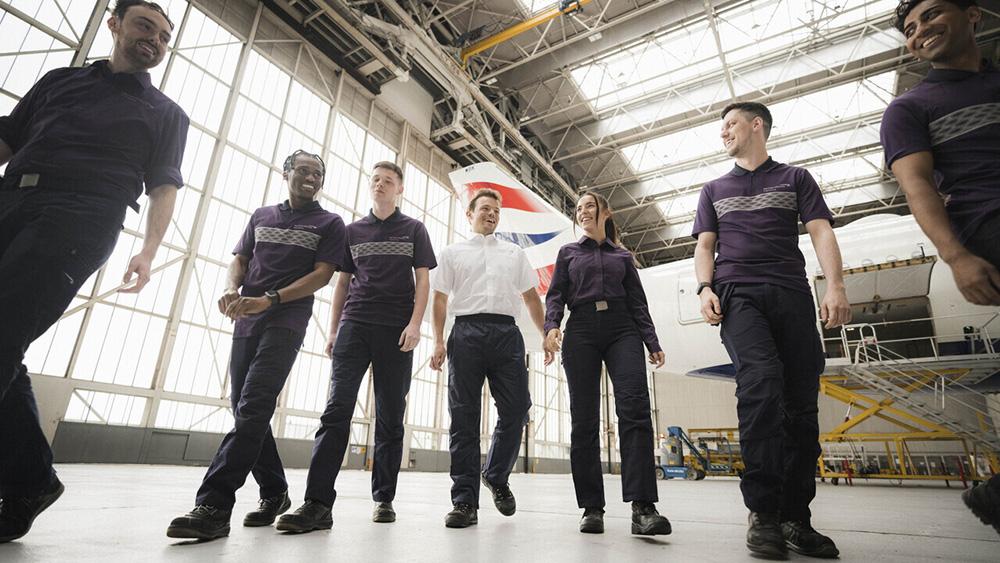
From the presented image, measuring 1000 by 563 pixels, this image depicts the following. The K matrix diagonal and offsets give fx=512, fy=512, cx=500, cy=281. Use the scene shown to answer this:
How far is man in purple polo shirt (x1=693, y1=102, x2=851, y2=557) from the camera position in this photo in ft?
7.34

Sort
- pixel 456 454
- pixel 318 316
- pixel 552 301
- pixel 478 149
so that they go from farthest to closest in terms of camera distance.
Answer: pixel 478 149
pixel 318 316
pixel 552 301
pixel 456 454

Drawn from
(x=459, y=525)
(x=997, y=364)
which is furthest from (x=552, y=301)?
(x=997, y=364)

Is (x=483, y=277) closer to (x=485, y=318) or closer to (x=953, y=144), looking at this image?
(x=485, y=318)

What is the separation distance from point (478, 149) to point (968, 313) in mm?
15143

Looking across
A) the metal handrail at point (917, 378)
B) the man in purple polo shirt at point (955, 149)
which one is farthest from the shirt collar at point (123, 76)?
the metal handrail at point (917, 378)

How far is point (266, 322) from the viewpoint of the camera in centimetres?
271

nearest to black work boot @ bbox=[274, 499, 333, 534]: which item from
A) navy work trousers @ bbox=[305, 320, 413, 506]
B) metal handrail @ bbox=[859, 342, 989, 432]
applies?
navy work trousers @ bbox=[305, 320, 413, 506]

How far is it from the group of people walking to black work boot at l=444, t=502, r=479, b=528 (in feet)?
0.05

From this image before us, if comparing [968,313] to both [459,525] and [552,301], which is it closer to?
[552,301]

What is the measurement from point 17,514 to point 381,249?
6.73 feet

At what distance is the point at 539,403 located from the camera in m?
23.1

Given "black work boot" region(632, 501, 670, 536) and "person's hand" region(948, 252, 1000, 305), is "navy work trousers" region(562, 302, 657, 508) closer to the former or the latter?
"black work boot" region(632, 501, 670, 536)

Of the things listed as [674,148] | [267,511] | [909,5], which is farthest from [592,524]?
[674,148]

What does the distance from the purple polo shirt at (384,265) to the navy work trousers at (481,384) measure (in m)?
0.43
